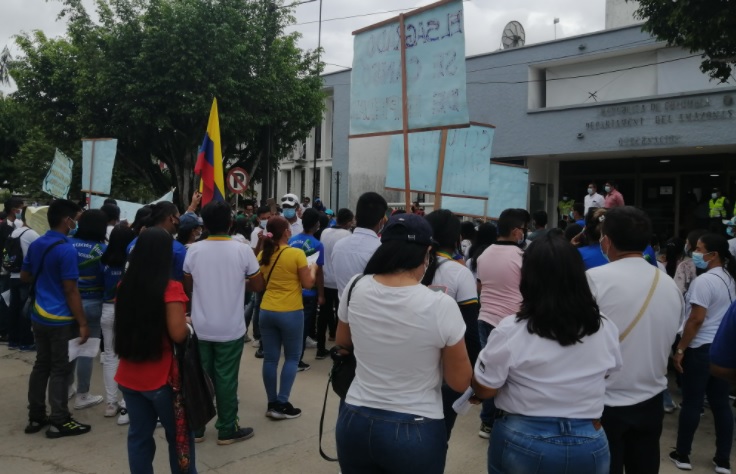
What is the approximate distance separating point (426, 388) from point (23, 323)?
6.86 metres

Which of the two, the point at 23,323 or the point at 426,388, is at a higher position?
the point at 426,388

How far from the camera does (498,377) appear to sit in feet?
7.42

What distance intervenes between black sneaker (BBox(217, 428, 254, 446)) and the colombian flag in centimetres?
345

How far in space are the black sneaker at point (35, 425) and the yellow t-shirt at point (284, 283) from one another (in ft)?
6.58

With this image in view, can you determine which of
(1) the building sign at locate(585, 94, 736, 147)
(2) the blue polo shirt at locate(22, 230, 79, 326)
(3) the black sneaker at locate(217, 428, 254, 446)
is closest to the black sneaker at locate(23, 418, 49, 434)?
(2) the blue polo shirt at locate(22, 230, 79, 326)

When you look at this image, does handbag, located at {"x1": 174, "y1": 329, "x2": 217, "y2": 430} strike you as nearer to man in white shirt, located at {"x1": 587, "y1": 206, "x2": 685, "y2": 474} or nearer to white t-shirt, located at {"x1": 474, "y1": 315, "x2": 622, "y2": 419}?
white t-shirt, located at {"x1": 474, "y1": 315, "x2": 622, "y2": 419}

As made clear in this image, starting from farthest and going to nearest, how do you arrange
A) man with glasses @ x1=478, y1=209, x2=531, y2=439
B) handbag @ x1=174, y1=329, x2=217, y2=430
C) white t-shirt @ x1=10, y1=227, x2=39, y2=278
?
white t-shirt @ x1=10, y1=227, x2=39, y2=278 < man with glasses @ x1=478, y1=209, x2=531, y2=439 < handbag @ x1=174, y1=329, x2=217, y2=430

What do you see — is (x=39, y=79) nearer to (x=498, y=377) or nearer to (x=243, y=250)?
(x=243, y=250)

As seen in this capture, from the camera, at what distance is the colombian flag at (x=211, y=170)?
24.6 feet

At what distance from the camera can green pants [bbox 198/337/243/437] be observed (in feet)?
14.6

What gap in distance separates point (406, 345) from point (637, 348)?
3.87ft

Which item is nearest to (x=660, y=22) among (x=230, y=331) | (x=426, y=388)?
(x=230, y=331)

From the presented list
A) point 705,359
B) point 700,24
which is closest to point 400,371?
point 705,359

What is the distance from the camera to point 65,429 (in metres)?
4.71
